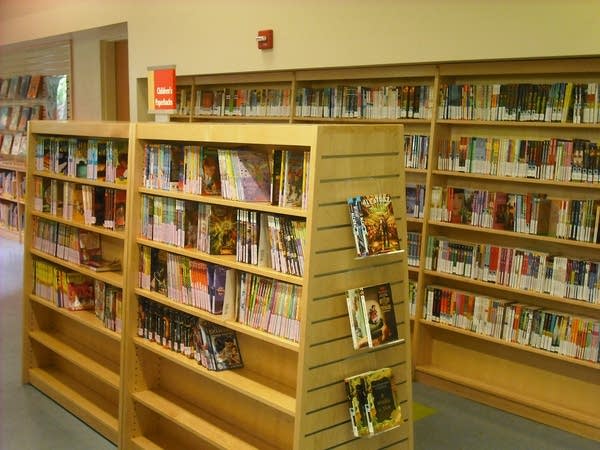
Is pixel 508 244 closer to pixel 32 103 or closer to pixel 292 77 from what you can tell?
pixel 292 77

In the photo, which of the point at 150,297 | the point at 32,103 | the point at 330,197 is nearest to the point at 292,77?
the point at 150,297

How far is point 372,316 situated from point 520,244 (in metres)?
2.16

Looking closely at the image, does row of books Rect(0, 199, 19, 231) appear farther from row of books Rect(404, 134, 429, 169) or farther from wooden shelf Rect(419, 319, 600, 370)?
wooden shelf Rect(419, 319, 600, 370)

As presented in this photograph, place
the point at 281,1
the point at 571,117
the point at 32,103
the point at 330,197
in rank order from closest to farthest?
the point at 330,197 → the point at 571,117 → the point at 281,1 → the point at 32,103

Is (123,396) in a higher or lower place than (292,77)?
lower

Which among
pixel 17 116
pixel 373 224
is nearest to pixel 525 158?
pixel 373 224

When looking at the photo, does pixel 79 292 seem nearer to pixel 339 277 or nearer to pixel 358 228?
pixel 339 277

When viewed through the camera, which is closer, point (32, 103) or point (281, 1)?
point (281, 1)

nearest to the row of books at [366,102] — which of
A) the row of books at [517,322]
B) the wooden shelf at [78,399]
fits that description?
the row of books at [517,322]

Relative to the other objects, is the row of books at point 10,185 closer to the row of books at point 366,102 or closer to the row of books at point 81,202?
the row of books at point 81,202

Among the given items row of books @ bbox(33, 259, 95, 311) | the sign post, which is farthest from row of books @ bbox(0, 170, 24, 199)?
the sign post

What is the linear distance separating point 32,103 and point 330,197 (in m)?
8.45

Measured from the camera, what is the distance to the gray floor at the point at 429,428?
373 centimetres

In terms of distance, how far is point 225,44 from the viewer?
596 centimetres
